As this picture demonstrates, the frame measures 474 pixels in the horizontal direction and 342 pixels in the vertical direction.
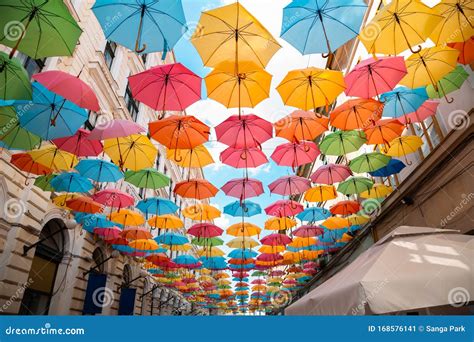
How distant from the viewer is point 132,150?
933 cm

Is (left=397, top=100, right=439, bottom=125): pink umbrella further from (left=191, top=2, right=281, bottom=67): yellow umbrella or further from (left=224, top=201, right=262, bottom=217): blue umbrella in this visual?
(left=224, top=201, right=262, bottom=217): blue umbrella

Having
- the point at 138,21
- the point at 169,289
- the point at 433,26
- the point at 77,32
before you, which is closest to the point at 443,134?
→ the point at 433,26

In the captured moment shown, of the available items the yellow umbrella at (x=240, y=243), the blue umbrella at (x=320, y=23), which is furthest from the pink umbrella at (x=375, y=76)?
the yellow umbrella at (x=240, y=243)

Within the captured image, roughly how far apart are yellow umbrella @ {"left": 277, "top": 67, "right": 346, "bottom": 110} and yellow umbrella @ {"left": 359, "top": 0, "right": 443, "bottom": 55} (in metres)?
1.04

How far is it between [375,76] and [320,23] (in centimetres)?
184

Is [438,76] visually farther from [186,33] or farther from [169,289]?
[169,289]

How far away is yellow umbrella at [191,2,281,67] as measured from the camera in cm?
598

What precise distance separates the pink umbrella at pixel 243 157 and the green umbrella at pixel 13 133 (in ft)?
17.2

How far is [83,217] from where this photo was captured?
1350cm

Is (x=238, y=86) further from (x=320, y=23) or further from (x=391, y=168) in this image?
(x=391, y=168)

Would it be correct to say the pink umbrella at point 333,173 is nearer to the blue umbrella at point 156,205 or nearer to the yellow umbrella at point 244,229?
the yellow umbrella at point 244,229

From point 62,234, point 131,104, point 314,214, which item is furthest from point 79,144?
point 131,104

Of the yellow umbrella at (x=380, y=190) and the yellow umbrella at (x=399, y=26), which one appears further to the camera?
the yellow umbrella at (x=380, y=190)

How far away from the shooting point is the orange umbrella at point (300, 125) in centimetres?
830
